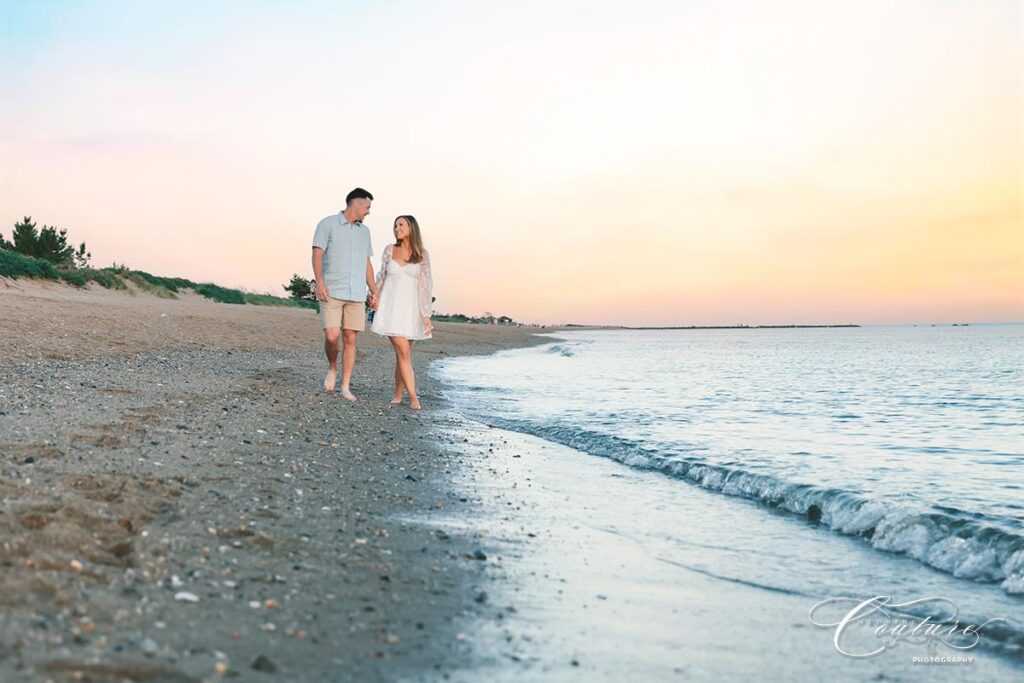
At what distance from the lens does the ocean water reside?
13.4ft

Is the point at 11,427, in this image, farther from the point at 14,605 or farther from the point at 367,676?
the point at 367,676

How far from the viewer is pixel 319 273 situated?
9.40m

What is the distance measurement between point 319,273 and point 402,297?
3.41ft

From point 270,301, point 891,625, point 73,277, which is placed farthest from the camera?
point 270,301

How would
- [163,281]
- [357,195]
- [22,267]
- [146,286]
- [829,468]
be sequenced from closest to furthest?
[829,468]
[357,195]
[22,267]
[146,286]
[163,281]

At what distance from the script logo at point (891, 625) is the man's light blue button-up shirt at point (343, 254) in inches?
279

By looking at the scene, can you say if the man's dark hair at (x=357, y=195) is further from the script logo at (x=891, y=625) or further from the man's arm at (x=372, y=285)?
the script logo at (x=891, y=625)

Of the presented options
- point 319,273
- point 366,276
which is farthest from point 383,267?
point 319,273

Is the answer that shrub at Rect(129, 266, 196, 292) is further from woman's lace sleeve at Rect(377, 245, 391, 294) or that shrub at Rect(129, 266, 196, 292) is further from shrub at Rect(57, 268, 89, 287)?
woman's lace sleeve at Rect(377, 245, 391, 294)

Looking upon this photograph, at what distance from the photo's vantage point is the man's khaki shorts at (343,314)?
31.1ft

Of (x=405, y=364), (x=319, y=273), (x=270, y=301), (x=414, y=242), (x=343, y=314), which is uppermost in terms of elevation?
(x=414, y=242)

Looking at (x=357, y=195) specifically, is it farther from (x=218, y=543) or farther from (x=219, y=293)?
(x=219, y=293)

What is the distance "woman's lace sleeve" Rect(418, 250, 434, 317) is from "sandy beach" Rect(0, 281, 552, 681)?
5.84ft

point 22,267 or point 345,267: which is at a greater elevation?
point 22,267
